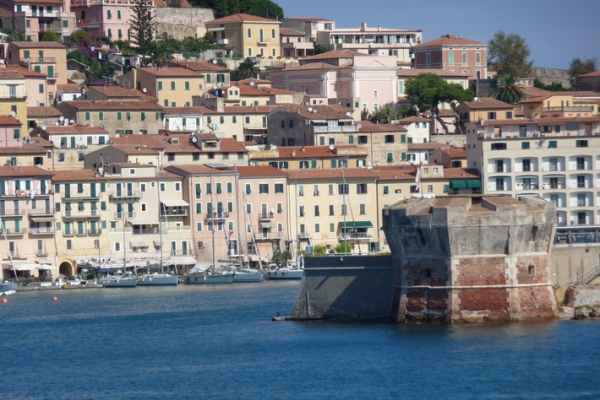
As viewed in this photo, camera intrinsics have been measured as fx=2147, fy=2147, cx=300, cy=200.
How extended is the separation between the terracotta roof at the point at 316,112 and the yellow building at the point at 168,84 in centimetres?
695

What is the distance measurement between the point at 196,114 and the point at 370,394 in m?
62.9

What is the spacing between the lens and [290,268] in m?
107

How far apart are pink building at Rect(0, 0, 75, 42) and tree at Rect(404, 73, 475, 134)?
23000mm

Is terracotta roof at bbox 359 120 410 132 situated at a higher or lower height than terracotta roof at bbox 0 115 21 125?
lower

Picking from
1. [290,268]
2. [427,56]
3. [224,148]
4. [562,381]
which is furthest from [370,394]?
[427,56]

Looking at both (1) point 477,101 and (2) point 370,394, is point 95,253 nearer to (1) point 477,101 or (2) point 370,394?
(1) point 477,101

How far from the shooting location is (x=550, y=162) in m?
107

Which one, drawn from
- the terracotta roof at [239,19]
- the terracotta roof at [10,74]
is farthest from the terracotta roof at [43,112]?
the terracotta roof at [239,19]

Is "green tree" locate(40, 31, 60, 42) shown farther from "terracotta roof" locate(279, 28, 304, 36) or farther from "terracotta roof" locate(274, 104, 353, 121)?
"terracotta roof" locate(279, 28, 304, 36)

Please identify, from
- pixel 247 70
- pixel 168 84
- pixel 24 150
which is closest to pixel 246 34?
pixel 247 70

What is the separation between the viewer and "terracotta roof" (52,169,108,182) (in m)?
107

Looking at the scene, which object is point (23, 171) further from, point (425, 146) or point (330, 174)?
point (425, 146)

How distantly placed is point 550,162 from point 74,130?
26.1 metres

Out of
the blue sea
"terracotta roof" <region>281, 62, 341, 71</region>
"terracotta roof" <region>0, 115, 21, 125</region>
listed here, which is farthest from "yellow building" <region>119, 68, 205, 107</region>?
the blue sea
